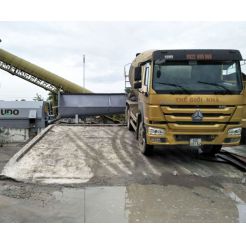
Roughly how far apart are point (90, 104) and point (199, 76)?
8756 millimetres

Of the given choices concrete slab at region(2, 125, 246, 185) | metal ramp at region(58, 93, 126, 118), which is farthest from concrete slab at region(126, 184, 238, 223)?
metal ramp at region(58, 93, 126, 118)

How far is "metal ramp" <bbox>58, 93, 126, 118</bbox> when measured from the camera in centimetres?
1470

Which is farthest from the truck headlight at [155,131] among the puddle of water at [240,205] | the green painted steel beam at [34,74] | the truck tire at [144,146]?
the green painted steel beam at [34,74]

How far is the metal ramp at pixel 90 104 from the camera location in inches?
579

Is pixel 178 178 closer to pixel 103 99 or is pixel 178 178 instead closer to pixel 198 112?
pixel 198 112

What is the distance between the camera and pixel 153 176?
6797 mm

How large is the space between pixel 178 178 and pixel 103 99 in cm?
960

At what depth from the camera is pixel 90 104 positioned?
50.2 feet

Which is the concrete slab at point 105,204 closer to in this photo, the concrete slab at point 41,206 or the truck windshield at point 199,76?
the concrete slab at point 41,206

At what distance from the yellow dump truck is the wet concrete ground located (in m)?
0.87

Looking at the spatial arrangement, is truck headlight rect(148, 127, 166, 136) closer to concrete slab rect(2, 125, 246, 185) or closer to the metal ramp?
concrete slab rect(2, 125, 246, 185)

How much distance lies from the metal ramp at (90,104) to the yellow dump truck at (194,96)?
795 cm

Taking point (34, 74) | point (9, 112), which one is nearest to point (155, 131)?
point (9, 112)

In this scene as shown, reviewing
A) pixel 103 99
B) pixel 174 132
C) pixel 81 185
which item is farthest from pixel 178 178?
pixel 103 99
